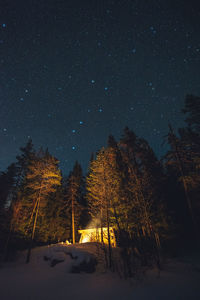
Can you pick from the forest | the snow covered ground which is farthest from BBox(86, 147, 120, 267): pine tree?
the snow covered ground

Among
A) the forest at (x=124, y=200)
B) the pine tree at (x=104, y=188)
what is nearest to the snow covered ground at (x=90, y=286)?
the forest at (x=124, y=200)

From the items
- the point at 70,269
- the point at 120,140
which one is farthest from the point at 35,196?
the point at 120,140

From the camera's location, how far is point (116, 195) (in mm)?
12914

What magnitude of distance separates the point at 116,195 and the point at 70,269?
6.56 m

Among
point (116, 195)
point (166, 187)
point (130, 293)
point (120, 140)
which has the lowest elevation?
point (130, 293)

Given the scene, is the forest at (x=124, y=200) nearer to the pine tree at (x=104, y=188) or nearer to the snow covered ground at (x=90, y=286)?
the pine tree at (x=104, y=188)

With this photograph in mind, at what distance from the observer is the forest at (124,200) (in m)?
12.3

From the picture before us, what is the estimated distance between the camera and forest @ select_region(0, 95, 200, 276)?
12258 millimetres

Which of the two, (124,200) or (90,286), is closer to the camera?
(90,286)

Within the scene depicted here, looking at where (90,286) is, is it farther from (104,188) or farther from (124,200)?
(124,200)

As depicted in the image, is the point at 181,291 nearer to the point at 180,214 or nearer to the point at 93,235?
the point at 93,235

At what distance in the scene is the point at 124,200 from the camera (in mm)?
14430

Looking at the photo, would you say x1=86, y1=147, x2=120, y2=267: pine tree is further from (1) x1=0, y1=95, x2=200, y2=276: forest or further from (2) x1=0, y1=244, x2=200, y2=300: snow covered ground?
(2) x1=0, y1=244, x2=200, y2=300: snow covered ground

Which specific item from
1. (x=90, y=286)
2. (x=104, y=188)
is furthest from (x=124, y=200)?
(x=90, y=286)
